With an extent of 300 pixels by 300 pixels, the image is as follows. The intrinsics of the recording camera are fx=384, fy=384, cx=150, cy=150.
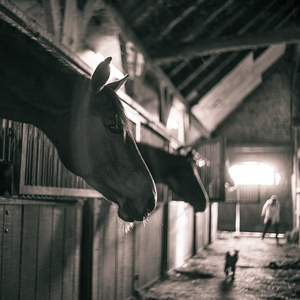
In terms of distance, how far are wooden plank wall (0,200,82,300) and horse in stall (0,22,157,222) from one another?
34.1 inches

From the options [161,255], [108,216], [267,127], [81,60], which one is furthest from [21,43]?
[267,127]

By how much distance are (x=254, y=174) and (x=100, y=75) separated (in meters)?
12.9

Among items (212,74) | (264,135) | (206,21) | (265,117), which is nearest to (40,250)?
(206,21)

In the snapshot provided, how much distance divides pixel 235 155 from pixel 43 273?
1194cm

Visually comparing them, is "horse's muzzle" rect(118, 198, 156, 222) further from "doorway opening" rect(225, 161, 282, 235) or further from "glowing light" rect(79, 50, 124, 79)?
"doorway opening" rect(225, 161, 282, 235)

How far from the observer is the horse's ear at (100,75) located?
1409mm

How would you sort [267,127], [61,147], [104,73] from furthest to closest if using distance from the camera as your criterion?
[267,127] < [61,147] < [104,73]

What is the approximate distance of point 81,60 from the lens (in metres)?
3.30

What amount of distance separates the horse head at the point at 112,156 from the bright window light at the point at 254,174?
481 inches

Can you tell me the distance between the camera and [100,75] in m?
1.43

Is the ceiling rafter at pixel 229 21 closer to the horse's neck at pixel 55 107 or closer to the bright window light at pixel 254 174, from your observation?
the horse's neck at pixel 55 107

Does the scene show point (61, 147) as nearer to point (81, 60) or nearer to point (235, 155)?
point (81, 60)

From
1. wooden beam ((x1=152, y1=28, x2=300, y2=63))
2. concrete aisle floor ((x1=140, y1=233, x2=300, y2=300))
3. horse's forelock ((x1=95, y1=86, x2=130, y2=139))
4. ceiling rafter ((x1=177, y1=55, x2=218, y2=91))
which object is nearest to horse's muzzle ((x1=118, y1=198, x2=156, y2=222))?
horse's forelock ((x1=95, y1=86, x2=130, y2=139))

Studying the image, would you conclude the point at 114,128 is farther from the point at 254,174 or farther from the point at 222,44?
the point at 254,174
